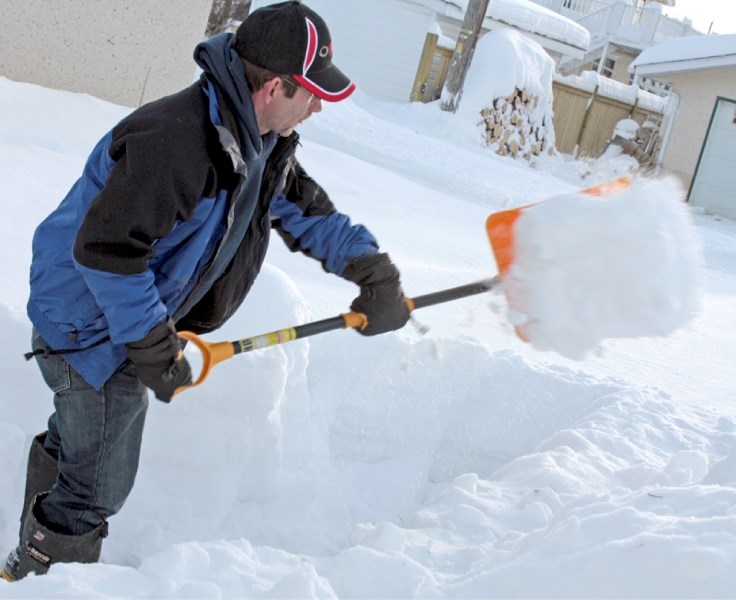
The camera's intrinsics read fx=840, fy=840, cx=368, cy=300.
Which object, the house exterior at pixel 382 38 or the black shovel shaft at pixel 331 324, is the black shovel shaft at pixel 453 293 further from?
the house exterior at pixel 382 38

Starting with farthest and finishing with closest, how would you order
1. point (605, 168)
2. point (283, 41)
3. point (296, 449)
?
1. point (605, 168)
2. point (296, 449)
3. point (283, 41)

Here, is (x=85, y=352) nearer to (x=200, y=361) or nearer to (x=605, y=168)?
(x=200, y=361)

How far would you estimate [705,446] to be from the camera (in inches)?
146

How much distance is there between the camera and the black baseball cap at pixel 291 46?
6.91 feet

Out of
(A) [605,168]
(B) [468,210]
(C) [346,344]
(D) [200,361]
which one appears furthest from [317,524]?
(A) [605,168]

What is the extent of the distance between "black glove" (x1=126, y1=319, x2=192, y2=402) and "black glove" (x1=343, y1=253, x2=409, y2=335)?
68cm

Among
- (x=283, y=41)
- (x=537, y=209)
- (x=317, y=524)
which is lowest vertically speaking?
(x=317, y=524)

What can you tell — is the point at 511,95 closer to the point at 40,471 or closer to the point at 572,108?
the point at 572,108

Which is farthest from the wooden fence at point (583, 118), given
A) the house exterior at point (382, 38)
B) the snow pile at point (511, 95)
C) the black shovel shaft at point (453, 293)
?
the black shovel shaft at point (453, 293)

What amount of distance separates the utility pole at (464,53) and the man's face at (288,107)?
14533 mm

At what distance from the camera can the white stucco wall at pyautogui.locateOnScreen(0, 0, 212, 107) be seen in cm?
660

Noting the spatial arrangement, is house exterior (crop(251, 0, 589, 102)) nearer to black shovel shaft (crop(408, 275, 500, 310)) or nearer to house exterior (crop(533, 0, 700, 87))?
house exterior (crop(533, 0, 700, 87))

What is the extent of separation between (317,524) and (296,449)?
34 centimetres

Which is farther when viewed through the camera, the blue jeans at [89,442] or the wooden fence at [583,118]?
the wooden fence at [583,118]
